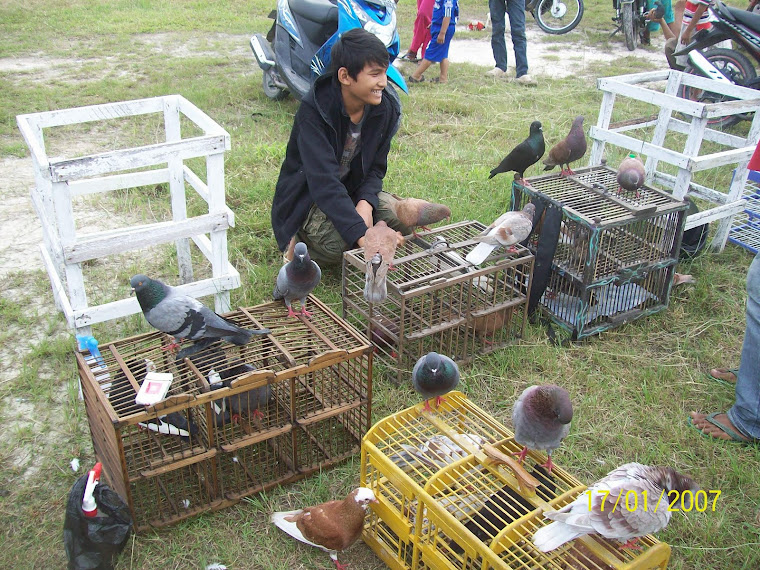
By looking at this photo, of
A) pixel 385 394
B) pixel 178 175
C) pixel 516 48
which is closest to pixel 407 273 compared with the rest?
pixel 385 394

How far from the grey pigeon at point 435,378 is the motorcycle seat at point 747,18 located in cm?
617

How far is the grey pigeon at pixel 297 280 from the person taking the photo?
122 inches

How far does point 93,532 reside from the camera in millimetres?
2396

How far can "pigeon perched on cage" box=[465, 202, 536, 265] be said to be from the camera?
11.8 ft

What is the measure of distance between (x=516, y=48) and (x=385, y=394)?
6637 millimetres

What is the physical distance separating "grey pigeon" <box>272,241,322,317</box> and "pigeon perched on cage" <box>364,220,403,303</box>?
306 millimetres

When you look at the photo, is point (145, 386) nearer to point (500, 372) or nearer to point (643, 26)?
point (500, 372)

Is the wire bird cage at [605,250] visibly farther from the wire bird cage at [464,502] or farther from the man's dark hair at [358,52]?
the wire bird cage at [464,502]

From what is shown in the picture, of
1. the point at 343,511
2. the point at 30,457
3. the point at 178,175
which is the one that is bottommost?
the point at 30,457

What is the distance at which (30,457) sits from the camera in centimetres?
299

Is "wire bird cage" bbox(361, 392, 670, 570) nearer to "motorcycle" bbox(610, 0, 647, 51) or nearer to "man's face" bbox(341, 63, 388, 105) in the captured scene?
"man's face" bbox(341, 63, 388, 105)

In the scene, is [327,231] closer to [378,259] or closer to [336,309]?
[336,309]

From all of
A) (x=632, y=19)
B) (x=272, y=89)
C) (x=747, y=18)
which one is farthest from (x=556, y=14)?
(x=272, y=89)

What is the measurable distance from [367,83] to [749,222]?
3399 millimetres
